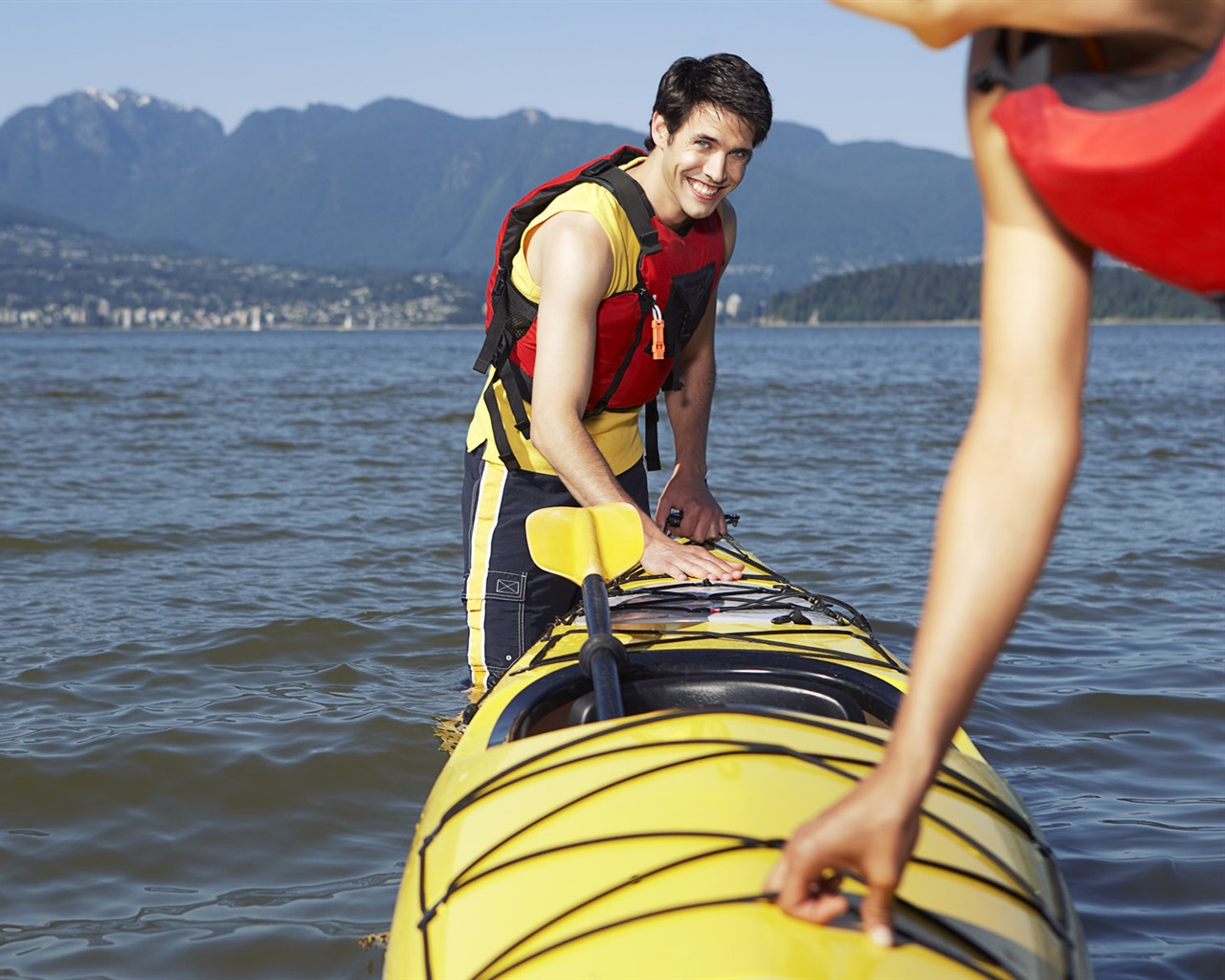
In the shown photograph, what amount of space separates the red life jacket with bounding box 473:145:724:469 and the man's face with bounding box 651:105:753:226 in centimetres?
12

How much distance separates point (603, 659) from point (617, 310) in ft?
4.19

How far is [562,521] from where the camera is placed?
339 cm

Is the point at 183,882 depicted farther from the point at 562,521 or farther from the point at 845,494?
the point at 845,494

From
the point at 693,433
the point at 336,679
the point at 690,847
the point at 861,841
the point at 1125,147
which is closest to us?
the point at 1125,147

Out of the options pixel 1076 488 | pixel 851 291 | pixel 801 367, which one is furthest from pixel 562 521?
pixel 851 291

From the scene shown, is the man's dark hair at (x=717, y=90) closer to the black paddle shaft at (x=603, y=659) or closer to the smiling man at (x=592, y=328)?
the smiling man at (x=592, y=328)

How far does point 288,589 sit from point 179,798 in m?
2.87

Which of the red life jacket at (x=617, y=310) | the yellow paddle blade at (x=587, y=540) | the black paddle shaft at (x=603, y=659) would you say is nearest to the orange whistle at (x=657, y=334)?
the red life jacket at (x=617, y=310)

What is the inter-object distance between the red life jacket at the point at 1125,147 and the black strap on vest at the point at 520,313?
8.01 feet

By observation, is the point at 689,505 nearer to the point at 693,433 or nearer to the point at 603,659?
the point at 693,433

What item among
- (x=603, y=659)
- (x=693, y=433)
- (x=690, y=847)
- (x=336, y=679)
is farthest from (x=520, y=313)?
(x=336, y=679)

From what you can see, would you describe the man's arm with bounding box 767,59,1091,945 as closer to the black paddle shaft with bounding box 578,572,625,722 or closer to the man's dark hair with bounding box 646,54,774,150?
the black paddle shaft with bounding box 578,572,625,722

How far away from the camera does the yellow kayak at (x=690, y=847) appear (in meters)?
1.80

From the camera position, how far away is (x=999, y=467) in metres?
1.25
